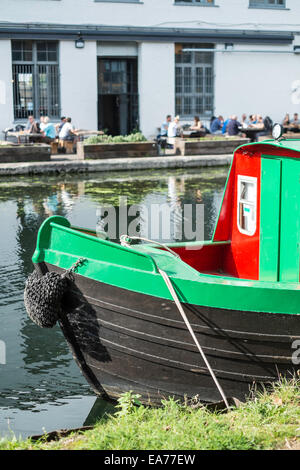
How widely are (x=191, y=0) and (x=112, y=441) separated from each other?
85.7 ft

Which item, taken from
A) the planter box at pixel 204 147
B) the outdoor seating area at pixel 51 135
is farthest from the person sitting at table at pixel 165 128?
the planter box at pixel 204 147

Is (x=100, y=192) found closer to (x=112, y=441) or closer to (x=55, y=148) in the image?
(x=55, y=148)

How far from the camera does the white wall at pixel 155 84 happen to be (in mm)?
27484

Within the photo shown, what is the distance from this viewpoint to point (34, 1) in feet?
84.1

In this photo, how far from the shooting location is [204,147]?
2314 cm

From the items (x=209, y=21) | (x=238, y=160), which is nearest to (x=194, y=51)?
(x=209, y=21)

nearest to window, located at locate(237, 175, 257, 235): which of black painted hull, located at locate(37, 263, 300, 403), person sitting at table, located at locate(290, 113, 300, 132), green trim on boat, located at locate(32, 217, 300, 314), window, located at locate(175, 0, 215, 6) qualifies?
green trim on boat, located at locate(32, 217, 300, 314)

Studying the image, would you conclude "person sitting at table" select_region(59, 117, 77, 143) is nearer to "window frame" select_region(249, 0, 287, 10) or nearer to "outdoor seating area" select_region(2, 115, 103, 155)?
"outdoor seating area" select_region(2, 115, 103, 155)

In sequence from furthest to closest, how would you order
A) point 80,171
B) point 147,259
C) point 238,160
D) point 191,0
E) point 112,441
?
point 191,0
point 80,171
point 238,160
point 147,259
point 112,441

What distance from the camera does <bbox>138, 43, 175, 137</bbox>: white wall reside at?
2748 cm

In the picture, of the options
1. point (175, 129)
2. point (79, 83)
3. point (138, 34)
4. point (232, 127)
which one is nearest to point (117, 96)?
point (79, 83)

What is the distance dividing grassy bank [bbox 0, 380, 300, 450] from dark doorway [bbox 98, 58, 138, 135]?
2345 cm

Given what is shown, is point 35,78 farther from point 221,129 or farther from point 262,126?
point 262,126

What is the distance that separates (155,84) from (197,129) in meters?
3.02
